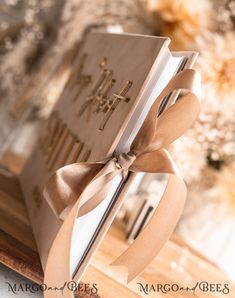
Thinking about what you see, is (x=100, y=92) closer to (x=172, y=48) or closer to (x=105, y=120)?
(x=105, y=120)

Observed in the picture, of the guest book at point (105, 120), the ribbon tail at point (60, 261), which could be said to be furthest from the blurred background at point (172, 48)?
the ribbon tail at point (60, 261)

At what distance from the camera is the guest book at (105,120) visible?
67cm

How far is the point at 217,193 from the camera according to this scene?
1.23 metres

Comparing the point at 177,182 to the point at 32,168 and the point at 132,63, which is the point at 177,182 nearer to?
the point at 132,63

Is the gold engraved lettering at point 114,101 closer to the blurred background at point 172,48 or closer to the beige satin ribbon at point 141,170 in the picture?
the beige satin ribbon at point 141,170

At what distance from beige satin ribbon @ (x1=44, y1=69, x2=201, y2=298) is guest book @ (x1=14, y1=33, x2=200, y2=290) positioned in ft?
0.04

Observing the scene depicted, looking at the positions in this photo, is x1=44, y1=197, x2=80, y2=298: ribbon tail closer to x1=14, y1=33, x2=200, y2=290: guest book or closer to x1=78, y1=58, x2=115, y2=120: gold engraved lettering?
x1=14, y1=33, x2=200, y2=290: guest book

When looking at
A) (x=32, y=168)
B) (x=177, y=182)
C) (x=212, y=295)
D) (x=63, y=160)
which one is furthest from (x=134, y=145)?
(x=32, y=168)

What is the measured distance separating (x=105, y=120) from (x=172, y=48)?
0.59 metres

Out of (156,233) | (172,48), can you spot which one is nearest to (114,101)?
(156,233)

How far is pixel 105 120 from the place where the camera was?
73 cm

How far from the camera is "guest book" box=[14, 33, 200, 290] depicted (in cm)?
67

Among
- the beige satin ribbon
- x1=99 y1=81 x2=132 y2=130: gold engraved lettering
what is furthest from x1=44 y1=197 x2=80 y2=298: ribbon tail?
x1=99 y1=81 x2=132 y2=130: gold engraved lettering

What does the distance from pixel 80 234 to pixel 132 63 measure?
0.24m
